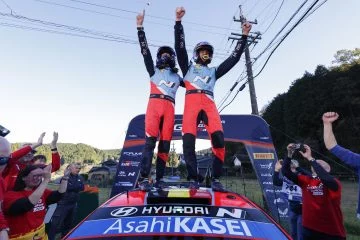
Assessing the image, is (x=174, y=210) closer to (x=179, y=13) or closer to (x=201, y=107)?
(x=201, y=107)

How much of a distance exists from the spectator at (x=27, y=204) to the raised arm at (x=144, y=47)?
1999 mm

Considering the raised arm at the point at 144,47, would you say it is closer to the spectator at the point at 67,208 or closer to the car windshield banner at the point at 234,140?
the spectator at the point at 67,208

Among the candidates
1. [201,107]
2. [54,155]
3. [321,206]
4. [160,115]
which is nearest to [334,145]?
[321,206]

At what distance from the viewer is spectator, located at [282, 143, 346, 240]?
4.62 meters

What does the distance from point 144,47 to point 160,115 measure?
1194 millimetres

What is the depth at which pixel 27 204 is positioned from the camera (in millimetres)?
3822

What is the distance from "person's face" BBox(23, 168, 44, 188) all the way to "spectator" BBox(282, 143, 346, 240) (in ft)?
10.4

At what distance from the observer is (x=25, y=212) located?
154 inches

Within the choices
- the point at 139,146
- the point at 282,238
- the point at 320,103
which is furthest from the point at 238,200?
the point at 320,103

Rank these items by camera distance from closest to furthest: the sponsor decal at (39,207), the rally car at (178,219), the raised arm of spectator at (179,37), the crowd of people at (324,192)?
the rally car at (178,219), the sponsor decal at (39,207), the crowd of people at (324,192), the raised arm of spectator at (179,37)

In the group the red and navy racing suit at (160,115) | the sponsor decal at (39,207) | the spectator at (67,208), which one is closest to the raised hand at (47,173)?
the sponsor decal at (39,207)

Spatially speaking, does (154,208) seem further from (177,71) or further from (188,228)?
(177,71)

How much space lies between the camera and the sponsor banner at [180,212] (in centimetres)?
211

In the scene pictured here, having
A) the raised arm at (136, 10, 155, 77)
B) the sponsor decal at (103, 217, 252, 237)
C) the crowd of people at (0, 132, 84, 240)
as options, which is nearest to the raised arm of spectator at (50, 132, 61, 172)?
the crowd of people at (0, 132, 84, 240)
